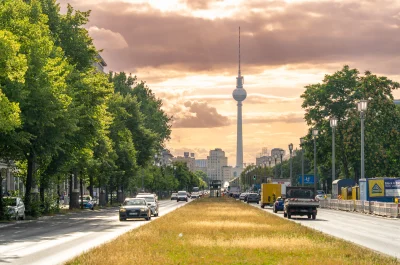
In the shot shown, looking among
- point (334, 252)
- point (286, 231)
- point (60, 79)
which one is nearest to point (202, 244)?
point (334, 252)

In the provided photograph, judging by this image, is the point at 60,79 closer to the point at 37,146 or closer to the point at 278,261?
the point at 37,146

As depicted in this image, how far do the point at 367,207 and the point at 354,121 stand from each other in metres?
26.2

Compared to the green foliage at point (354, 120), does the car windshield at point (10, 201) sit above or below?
below

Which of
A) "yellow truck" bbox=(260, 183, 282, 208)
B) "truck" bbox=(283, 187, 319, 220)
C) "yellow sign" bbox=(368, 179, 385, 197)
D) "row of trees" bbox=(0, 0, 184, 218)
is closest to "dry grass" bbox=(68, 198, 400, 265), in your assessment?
"row of trees" bbox=(0, 0, 184, 218)

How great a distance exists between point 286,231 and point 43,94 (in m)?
17.5

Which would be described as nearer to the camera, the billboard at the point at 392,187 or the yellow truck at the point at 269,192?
the billboard at the point at 392,187

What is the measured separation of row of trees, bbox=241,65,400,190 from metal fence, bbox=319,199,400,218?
6.96 metres

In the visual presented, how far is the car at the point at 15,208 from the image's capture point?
167 feet

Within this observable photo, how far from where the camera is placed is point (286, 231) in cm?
3412

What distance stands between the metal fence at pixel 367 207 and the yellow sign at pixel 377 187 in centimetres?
158

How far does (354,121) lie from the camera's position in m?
94.4

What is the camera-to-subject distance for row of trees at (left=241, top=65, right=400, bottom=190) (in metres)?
90.8

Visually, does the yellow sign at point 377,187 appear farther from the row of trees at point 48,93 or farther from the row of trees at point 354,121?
the row of trees at point 48,93

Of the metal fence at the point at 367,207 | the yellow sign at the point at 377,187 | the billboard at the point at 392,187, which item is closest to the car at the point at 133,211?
the metal fence at the point at 367,207
